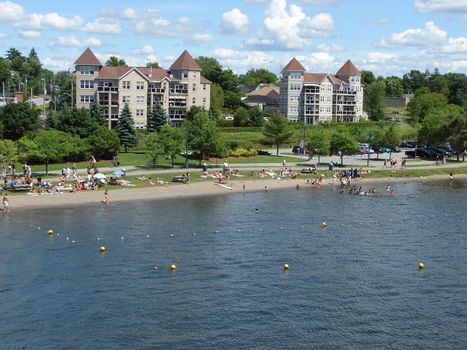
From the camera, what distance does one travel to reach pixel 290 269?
43.9m

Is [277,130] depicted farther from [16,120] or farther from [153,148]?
[16,120]

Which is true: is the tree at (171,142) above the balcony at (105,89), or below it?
below

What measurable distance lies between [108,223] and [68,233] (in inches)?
175

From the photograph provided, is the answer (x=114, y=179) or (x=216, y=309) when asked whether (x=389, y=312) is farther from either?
(x=114, y=179)

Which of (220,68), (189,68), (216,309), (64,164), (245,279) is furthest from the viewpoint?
(220,68)

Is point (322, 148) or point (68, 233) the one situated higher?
point (322, 148)

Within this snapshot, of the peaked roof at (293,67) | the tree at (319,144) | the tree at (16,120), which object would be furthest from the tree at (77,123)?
the peaked roof at (293,67)

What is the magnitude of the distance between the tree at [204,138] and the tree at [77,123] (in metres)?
15.3

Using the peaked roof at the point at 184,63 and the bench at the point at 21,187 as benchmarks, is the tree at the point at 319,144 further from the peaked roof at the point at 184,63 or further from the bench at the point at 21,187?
the peaked roof at the point at 184,63

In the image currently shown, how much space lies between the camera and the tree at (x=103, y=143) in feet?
→ 280

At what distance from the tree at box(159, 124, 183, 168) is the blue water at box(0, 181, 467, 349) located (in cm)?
1936

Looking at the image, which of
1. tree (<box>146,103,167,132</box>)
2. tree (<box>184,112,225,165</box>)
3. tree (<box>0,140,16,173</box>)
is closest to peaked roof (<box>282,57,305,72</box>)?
tree (<box>146,103,167,132</box>)

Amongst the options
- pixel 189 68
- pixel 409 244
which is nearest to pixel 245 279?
pixel 409 244

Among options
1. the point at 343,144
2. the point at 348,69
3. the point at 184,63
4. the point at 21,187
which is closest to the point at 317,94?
the point at 348,69
